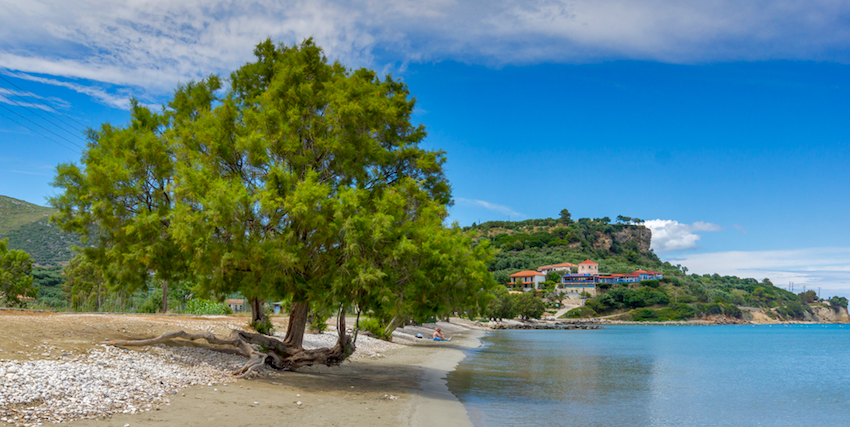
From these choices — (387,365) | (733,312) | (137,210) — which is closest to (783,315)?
(733,312)

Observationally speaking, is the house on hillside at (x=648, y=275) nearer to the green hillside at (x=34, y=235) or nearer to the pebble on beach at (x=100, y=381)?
the green hillside at (x=34, y=235)

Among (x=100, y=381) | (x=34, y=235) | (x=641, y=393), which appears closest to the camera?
(x=100, y=381)

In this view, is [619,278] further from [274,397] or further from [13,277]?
[274,397]

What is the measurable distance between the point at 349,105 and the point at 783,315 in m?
231

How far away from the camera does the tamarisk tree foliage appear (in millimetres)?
13391

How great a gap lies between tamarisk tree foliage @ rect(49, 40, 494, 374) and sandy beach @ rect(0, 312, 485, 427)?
169cm

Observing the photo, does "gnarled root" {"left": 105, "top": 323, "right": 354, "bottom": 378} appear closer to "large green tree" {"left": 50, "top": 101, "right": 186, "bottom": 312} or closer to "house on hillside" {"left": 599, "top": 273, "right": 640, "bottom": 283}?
"large green tree" {"left": 50, "top": 101, "right": 186, "bottom": 312}

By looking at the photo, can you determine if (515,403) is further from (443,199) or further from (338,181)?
(338,181)

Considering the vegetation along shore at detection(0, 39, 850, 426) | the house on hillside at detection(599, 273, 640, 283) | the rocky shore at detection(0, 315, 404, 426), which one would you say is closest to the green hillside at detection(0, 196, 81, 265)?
the vegetation along shore at detection(0, 39, 850, 426)

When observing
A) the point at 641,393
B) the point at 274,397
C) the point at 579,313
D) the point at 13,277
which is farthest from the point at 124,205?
the point at 579,313

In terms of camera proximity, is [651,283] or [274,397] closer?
[274,397]

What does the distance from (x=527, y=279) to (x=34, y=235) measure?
138360mm

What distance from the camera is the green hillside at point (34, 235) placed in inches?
3974

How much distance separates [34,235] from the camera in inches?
4291
